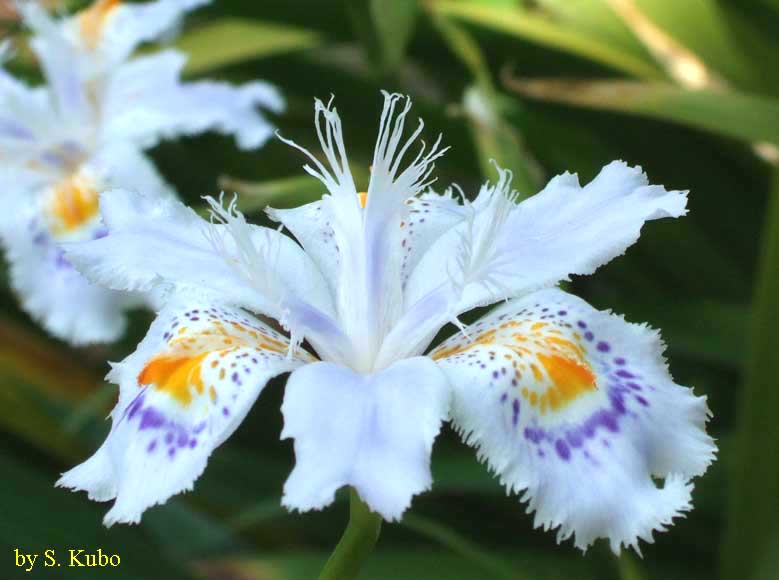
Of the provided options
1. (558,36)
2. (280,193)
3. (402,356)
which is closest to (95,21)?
(280,193)

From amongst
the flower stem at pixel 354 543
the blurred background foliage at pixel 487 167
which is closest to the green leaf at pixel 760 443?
the blurred background foliage at pixel 487 167

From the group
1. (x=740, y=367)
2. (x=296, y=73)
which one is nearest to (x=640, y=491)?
(x=740, y=367)

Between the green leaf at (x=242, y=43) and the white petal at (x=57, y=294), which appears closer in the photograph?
the white petal at (x=57, y=294)

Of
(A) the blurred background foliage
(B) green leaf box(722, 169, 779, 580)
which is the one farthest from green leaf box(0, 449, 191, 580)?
(B) green leaf box(722, 169, 779, 580)

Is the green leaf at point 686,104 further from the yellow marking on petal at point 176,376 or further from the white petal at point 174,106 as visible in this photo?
the yellow marking on petal at point 176,376

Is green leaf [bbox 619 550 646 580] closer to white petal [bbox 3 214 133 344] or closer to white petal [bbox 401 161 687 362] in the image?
white petal [bbox 401 161 687 362]

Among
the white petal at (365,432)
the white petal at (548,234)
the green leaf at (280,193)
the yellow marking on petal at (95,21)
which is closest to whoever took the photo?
the white petal at (365,432)

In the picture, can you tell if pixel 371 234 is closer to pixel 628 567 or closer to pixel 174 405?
pixel 174 405
